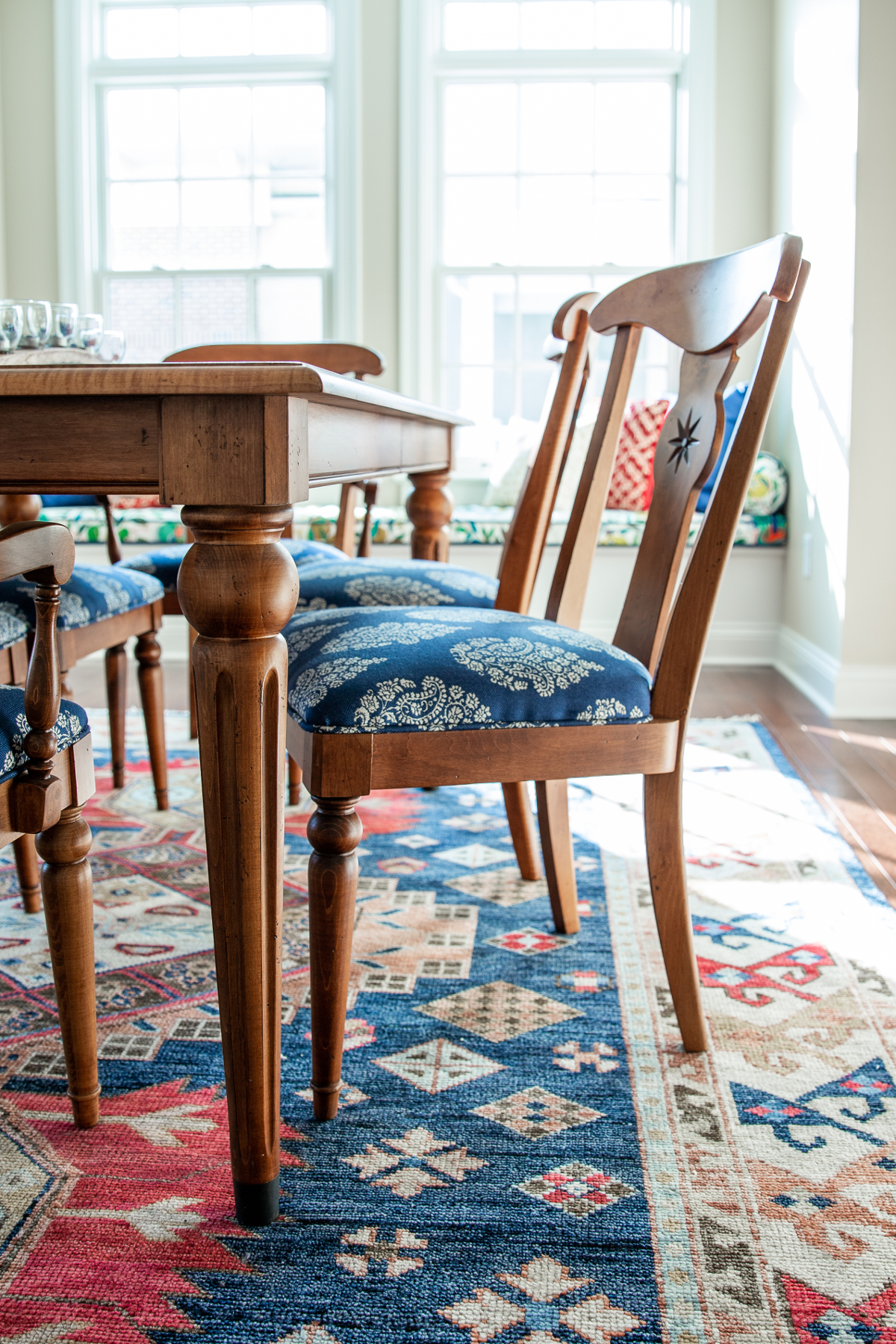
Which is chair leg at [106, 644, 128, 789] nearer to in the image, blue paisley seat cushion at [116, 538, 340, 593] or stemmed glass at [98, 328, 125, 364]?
blue paisley seat cushion at [116, 538, 340, 593]

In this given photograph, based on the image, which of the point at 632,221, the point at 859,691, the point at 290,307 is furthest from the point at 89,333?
the point at 632,221

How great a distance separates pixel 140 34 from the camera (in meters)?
4.88

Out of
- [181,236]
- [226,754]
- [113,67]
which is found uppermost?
[113,67]

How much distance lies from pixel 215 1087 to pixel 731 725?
230 centimetres

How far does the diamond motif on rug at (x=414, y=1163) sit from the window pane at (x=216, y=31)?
194 inches

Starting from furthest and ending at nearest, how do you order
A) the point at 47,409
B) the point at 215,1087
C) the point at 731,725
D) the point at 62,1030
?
1. the point at 731,725
2. the point at 215,1087
3. the point at 62,1030
4. the point at 47,409

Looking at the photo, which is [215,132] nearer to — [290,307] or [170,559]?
[290,307]

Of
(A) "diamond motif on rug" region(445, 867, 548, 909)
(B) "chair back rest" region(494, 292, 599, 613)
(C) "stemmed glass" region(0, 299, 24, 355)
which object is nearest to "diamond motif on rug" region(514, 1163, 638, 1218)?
(A) "diamond motif on rug" region(445, 867, 548, 909)

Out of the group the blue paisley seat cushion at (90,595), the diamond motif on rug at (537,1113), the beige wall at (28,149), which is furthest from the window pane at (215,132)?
the diamond motif on rug at (537,1113)

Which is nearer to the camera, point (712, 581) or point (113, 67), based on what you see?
point (712, 581)

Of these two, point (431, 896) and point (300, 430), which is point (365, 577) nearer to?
point (431, 896)

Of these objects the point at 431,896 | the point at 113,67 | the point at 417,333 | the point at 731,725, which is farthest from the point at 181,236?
the point at 431,896

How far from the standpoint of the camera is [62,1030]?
1.18 m

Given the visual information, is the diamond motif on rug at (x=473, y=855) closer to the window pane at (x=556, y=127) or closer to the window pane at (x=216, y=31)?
the window pane at (x=556, y=127)
